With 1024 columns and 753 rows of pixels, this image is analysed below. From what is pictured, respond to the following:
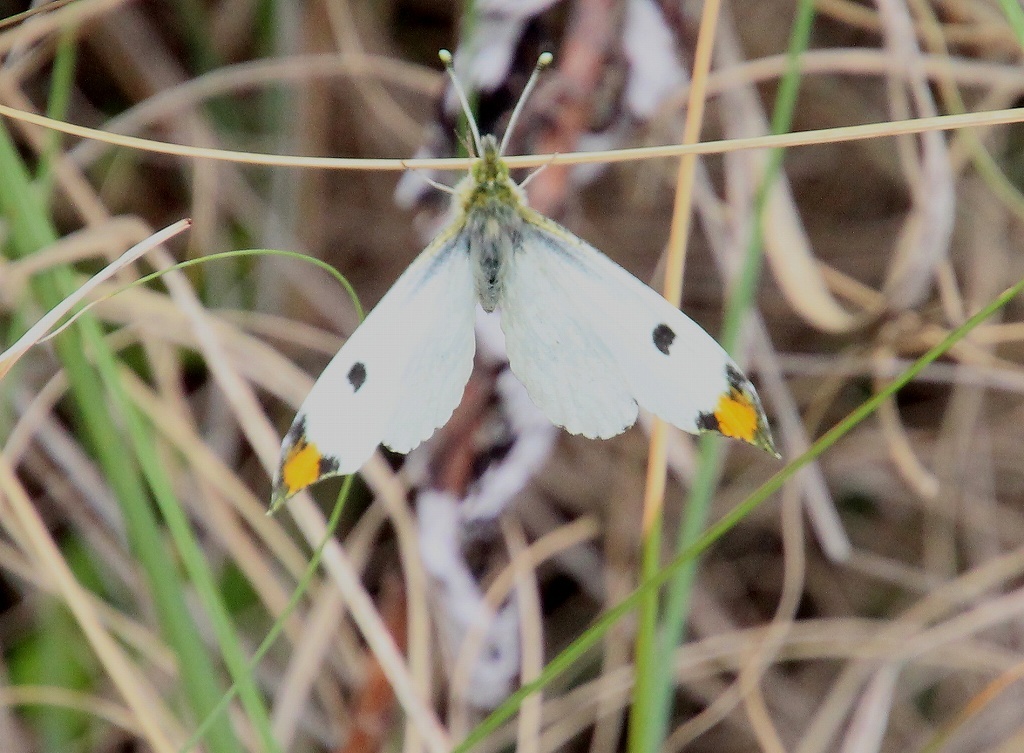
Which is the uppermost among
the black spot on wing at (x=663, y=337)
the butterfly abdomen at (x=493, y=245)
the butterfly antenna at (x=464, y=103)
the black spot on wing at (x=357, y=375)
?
the butterfly antenna at (x=464, y=103)

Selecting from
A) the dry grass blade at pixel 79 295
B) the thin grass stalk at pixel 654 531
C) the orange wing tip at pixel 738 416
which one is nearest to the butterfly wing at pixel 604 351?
the orange wing tip at pixel 738 416

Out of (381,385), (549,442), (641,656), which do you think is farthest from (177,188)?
(641,656)

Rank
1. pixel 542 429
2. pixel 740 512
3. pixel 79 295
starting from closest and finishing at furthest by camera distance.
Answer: pixel 740 512
pixel 79 295
pixel 542 429

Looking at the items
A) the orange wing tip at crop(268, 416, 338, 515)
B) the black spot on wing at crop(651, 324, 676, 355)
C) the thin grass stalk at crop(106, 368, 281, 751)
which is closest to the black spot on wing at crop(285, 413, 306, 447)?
the orange wing tip at crop(268, 416, 338, 515)

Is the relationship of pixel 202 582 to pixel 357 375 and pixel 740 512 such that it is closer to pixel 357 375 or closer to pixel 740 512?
pixel 357 375

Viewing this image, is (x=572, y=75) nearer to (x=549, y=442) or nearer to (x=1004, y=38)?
(x=549, y=442)

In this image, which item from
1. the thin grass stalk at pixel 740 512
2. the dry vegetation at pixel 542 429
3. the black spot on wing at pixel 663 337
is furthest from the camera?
the dry vegetation at pixel 542 429

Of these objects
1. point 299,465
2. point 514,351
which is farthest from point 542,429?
point 299,465

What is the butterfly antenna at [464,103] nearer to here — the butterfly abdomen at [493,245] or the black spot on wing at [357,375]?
the butterfly abdomen at [493,245]
